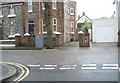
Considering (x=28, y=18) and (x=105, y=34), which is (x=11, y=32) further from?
(x=105, y=34)

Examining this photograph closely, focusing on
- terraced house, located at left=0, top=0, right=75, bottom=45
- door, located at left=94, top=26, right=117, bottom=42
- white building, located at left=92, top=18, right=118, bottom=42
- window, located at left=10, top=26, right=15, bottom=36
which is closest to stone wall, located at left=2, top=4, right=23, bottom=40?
terraced house, located at left=0, top=0, right=75, bottom=45

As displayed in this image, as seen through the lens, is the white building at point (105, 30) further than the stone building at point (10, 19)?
Yes

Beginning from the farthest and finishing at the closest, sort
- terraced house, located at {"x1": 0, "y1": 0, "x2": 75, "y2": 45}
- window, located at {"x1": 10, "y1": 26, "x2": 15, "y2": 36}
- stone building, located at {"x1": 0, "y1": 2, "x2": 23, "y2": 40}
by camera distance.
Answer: window, located at {"x1": 10, "y1": 26, "x2": 15, "y2": 36}
stone building, located at {"x1": 0, "y1": 2, "x2": 23, "y2": 40}
terraced house, located at {"x1": 0, "y1": 0, "x2": 75, "y2": 45}

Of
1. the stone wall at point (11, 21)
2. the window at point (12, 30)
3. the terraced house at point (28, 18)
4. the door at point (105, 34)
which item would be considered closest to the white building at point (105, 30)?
the door at point (105, 34)

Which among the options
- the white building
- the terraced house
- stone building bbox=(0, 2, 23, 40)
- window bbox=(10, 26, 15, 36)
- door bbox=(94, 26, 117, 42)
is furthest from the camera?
door bbox=(94, 26, 117, 42)

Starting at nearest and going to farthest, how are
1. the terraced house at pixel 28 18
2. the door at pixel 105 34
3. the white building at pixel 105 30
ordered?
the terraced house at pixel 28 18, the white building at pixel 105 30, the door at pixel 105 34

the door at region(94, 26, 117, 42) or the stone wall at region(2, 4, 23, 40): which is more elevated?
the stone wall at region(2, 4, 23, 40)

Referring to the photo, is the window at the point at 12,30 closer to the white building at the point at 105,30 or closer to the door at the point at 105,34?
the white building at the point at 105,30

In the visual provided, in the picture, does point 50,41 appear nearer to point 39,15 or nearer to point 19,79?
point 39,15

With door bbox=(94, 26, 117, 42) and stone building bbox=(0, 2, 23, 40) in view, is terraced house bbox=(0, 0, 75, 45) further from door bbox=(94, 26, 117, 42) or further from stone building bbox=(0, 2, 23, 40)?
door bbox=(94, 26, 117, 42)

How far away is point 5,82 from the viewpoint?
1029cm

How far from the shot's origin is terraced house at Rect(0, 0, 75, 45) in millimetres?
34344

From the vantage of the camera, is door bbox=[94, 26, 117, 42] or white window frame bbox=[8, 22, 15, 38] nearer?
white window frame bbox=[8, 22, 15, 38]

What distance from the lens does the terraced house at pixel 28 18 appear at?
113ft
